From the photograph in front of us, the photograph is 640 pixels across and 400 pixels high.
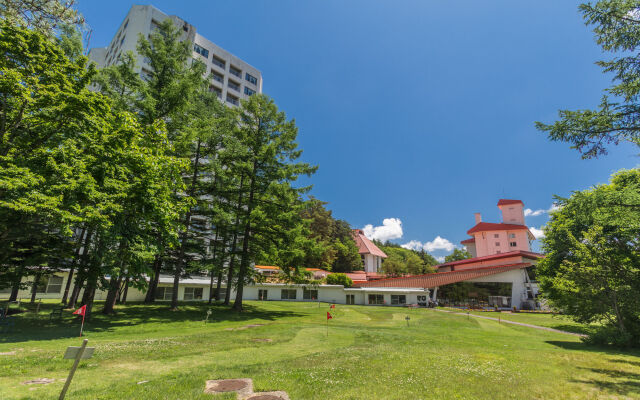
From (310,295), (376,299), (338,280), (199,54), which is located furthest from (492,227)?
(199,54)

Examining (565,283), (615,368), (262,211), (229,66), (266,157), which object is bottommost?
(615,368)

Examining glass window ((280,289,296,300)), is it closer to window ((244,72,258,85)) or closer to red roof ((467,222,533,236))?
window ((244,72,258,85))

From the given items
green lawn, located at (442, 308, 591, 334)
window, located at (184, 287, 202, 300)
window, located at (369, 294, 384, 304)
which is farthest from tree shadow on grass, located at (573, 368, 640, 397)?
window, located at (184, 287, 202, 300)

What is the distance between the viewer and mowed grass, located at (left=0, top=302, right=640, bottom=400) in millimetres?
6117

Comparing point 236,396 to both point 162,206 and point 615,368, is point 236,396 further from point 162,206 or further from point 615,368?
point 615,368

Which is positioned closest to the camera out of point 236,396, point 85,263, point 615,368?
point 236,396

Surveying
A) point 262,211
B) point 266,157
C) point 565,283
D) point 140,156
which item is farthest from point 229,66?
A: point 565,283

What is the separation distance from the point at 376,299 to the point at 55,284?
3950cm

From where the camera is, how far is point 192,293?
114 ft

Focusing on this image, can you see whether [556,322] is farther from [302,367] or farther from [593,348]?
[302,367]

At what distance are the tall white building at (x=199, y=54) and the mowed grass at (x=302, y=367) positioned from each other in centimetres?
4622

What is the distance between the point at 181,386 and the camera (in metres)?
6.06

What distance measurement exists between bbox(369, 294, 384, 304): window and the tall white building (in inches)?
1756

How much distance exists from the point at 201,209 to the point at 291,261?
9.29 metres
